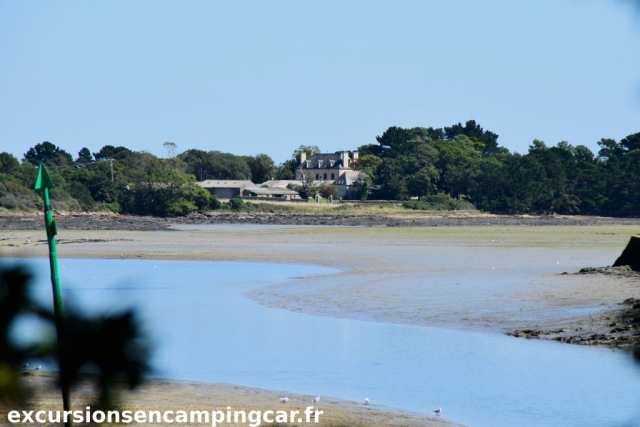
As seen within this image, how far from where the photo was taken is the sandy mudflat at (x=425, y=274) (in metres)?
19.6

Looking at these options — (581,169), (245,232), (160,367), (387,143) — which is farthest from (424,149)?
(160,367)

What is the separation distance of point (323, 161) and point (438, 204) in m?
46.9

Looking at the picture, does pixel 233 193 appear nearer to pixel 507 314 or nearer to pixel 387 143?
pixel 387 143

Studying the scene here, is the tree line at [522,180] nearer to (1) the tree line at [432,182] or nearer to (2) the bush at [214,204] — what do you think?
(1) the tree line at [432,182]

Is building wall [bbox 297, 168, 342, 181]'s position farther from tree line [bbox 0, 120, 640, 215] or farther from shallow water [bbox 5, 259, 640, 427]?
shallow water [bbox 5, 259, 640, 427]

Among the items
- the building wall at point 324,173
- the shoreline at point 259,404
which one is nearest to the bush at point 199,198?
the building wall at point 324,173

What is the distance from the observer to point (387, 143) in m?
139

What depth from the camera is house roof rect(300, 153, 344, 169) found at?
136625mm

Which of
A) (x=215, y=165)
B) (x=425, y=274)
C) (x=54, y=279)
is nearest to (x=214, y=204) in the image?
(x=215, y=165)

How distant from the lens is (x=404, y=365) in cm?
1500

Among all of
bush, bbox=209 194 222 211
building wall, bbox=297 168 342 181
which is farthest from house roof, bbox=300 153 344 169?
bush, bbox=209 194 222 211

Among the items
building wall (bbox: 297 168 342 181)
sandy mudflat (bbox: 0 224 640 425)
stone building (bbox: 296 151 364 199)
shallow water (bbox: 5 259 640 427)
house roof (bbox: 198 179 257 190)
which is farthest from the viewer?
building wall (bbox: 297 168 342 181)

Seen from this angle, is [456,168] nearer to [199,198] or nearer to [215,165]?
[199,198]

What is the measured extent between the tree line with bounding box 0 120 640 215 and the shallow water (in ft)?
173
